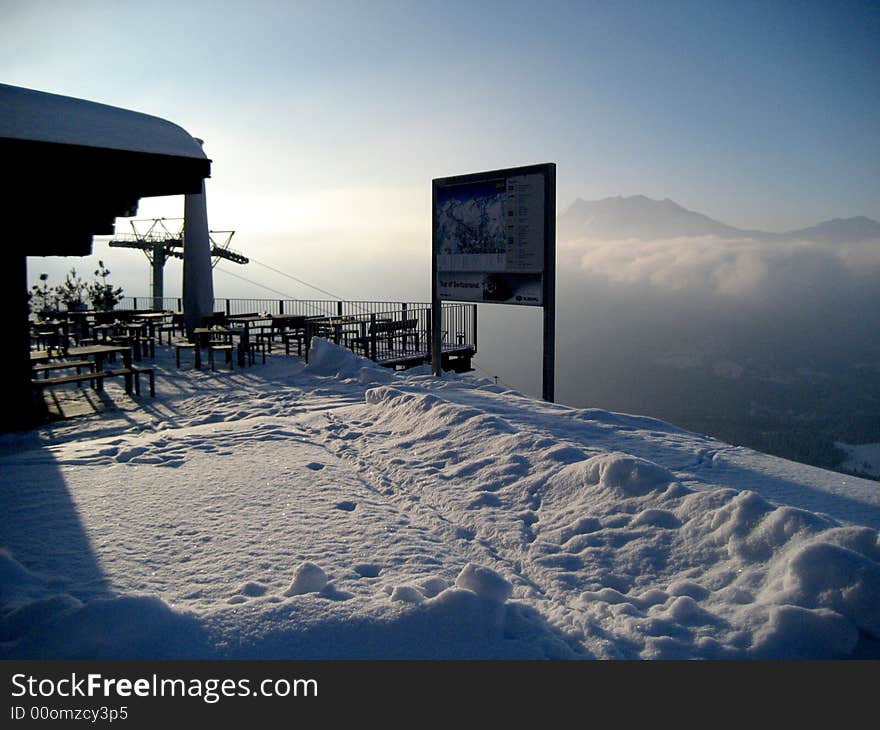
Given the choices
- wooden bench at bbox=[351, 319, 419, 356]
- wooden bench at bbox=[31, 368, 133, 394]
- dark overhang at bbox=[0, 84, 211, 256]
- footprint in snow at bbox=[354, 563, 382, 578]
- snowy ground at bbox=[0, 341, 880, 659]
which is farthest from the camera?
wooden bench at bbox=[351, 319, 419, 356]

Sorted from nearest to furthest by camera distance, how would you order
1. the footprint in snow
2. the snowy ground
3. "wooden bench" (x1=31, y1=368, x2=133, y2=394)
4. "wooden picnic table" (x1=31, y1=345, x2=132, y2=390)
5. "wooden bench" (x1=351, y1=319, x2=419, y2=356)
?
1. the snowy ground
2. the footprint in snow
3. "wooden bench" (x1=31, y1=368, x2=133, y2=394)
4. "wooden picnic table" (x1=31, y1=345, x2=132, y2=390)
5. "wooden bench" (x1=351, y1=319, x2=419, y2=356)

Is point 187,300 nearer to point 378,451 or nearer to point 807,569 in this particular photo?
point 378,451

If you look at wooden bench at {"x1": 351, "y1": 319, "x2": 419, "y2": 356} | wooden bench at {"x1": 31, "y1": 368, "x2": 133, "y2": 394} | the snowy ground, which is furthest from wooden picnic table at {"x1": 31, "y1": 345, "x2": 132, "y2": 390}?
wooden bench at {"x1": 351, "y1": 319, "x2": 419, "y2": 356}

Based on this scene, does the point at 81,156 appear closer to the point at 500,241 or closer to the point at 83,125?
the point at 83,125

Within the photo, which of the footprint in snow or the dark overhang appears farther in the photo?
the dark overhang

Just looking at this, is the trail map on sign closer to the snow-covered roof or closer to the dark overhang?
the dark overhang

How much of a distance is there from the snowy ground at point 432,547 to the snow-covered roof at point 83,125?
3055 mm

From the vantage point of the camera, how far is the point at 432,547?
4473 millimetres

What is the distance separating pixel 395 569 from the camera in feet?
13.2

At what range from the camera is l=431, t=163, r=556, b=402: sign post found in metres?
10.6

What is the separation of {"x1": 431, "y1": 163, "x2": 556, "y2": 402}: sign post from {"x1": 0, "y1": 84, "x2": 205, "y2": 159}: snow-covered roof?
565 cm

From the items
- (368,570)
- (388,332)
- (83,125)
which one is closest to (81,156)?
(83,125)

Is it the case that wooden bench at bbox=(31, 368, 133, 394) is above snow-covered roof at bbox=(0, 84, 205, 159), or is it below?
below

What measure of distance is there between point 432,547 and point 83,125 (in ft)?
16.6
